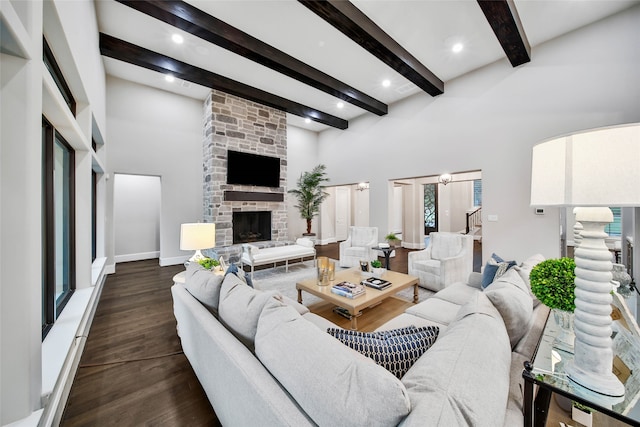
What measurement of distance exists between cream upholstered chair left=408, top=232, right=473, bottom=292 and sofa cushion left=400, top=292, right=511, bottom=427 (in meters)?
2.62

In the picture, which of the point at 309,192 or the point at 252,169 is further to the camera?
the point at 309,192

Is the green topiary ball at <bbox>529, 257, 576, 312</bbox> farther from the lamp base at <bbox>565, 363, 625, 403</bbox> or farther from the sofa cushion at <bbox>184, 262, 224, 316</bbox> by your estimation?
the sofa cushion at <bbox>184, 262, 224, 316</bbox>

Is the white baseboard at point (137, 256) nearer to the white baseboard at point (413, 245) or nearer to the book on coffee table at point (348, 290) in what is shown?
the book on coffee table at point (348, 290)

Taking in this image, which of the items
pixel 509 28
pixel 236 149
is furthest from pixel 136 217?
pixel 509 28

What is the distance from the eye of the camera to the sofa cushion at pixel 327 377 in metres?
0.66

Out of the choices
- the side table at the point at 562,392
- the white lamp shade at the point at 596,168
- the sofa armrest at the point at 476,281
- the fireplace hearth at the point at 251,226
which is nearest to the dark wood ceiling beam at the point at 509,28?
the white lamp shade at the point at 596,168

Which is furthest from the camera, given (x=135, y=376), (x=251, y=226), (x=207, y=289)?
(x=251, y=226)

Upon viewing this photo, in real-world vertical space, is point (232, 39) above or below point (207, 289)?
above

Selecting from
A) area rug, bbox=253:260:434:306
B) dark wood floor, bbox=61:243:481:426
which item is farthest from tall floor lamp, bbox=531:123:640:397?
area rug, bbox=253:260:434:306

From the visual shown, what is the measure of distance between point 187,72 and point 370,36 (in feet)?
10.4

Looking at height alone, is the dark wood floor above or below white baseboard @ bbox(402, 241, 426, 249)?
below

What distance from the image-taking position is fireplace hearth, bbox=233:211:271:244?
5.91m

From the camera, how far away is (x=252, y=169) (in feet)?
19.2

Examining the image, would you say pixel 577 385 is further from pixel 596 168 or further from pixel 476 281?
pixel 476 281
